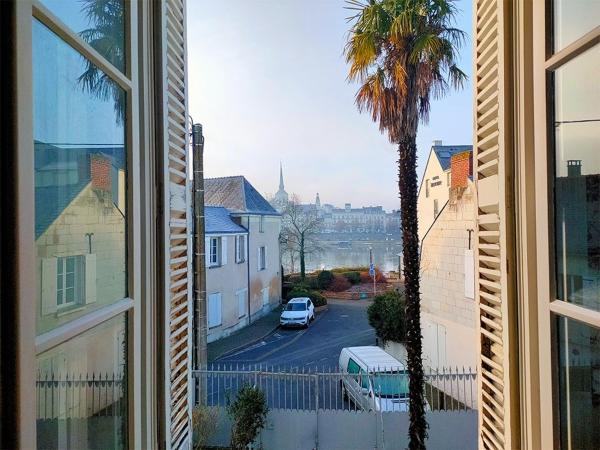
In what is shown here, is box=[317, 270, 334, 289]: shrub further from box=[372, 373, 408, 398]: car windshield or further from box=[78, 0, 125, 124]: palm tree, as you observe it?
box=[78, 0, 125, 124]: palm tree

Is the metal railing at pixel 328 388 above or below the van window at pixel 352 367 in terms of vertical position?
above

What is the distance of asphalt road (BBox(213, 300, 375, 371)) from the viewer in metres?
9.47

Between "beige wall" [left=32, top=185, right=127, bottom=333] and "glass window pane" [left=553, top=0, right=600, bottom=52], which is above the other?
"glass window pane" [left=553, top=0, right=600, bottom=52]

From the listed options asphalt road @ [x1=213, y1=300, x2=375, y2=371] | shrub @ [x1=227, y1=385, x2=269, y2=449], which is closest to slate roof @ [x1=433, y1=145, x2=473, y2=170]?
asphalt road @ [x1=213, y1=300, x2=375, y2=371]

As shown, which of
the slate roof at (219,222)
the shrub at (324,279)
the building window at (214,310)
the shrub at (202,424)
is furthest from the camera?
the shrub at (324,279)

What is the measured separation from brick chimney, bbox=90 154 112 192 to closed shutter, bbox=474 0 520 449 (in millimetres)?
1214

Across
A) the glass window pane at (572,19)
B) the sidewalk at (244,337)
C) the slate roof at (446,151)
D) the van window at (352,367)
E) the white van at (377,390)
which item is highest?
the slate roof at (446,151)

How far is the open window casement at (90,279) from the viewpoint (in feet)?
3.18

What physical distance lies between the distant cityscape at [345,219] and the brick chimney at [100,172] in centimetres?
1542

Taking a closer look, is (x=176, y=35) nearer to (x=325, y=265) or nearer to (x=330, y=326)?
(x=330, y=326)

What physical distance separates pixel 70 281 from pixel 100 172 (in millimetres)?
328

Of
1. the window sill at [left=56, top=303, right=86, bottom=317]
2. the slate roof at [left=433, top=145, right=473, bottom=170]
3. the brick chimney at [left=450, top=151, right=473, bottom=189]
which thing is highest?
the slate roof at [left=433, top=145, right=473, bottom=170]

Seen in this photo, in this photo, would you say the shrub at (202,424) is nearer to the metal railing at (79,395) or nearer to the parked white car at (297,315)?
the metal railing at (79,395)

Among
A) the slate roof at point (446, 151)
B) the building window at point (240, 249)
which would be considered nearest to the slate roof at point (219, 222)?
the building window at point (240, 249)
